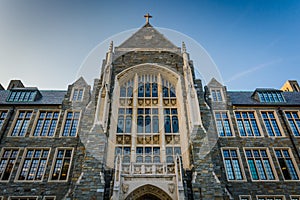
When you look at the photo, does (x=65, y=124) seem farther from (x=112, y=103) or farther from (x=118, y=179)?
(x=118, y=179)

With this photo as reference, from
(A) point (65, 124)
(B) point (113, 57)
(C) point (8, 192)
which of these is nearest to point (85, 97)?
(A) point (65, 124)

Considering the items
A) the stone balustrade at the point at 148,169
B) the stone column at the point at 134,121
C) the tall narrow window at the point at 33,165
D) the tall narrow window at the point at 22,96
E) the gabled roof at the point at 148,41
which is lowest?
the stone balustrade at the point at 148,169

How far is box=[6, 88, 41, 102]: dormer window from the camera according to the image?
1950 centimetres

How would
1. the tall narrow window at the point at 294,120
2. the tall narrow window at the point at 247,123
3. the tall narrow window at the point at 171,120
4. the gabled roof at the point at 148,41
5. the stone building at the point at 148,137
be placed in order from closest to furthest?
the stone building at the point at 148,137 < the tall narrow window at the point at 171,120 < the tall narrow window at the point at 247,123 < the tall narrow window at the point at 294,120 < the gabled roof at the point at 148,41

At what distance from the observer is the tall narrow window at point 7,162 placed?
15297 millimetres

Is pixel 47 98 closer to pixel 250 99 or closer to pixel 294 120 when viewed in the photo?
pixel 250 99

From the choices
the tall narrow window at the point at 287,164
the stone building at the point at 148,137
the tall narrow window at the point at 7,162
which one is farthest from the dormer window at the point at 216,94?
the tall narrow window at the point at 7,162

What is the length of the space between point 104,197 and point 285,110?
15.6 metres

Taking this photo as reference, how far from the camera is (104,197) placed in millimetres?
13008

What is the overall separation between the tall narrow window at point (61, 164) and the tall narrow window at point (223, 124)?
11.1m

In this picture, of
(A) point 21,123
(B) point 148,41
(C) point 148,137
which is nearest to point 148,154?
(C) point 148,137

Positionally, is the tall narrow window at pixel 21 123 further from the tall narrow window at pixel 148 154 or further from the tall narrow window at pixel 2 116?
the tall narrow window at pixel 148 154

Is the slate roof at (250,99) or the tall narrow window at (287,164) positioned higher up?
the slate roof at (250,99)

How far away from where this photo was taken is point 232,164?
16.1 metres
